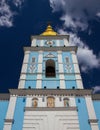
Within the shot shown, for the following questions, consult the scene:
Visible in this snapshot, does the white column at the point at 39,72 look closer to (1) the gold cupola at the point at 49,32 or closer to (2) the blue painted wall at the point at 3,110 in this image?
(2) the blue painted wall at the point at 3,110

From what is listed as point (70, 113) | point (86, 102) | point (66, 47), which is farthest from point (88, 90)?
point (66, 47)

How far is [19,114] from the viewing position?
67.7 feet

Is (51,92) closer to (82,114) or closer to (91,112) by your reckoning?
(82,114)

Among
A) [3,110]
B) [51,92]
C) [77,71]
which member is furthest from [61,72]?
[3,110]

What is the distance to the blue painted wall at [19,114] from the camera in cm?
1962

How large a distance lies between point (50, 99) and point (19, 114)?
10.3ft

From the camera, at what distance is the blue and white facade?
782 inches

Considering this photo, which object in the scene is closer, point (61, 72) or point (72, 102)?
point (72, 102)

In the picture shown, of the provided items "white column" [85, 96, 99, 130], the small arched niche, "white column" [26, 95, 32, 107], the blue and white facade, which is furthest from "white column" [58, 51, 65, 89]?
"white column" [26, 95, 32, 107]

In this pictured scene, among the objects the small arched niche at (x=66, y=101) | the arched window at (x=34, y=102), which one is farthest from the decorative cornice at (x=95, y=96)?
the arched window at (x=34, y=102)

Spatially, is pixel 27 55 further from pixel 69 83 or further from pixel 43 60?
pixel 69 83

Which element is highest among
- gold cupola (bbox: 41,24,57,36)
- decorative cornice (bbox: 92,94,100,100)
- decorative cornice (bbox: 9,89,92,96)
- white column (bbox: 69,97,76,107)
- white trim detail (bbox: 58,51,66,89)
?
gold cupola (bbox: 41,24,57,36)

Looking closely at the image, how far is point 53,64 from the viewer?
28656 mm

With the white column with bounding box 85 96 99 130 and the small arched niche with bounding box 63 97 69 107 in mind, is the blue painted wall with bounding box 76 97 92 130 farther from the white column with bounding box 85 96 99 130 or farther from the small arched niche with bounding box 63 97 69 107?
the small arched niche with bounding box 63 97 69 107
